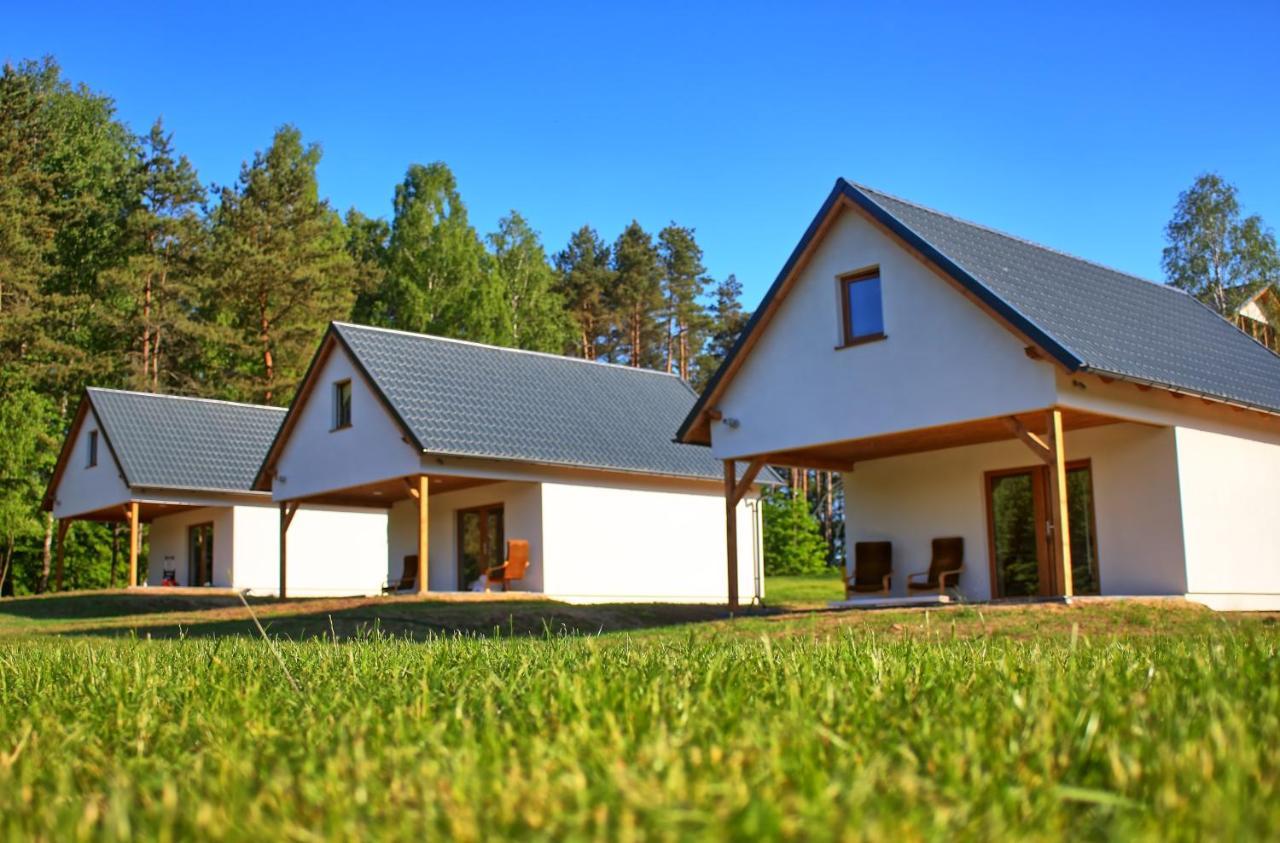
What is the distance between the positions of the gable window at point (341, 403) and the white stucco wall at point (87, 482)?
8.89 m

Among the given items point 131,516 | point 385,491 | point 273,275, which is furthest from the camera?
point 273,275

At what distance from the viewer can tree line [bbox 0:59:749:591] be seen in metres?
42.8

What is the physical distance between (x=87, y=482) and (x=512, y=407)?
52.2 feet

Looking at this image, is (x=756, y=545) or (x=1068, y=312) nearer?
(x=1068, y=312)

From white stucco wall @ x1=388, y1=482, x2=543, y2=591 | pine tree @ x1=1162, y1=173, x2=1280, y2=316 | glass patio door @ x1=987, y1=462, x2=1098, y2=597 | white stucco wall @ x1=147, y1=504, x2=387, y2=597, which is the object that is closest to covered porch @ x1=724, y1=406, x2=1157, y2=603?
glass patio door @ x1=987, y1=462, x2=1098, y2=597

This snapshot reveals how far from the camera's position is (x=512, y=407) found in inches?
1048

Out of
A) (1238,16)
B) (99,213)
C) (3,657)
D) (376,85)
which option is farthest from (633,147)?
(3,657)

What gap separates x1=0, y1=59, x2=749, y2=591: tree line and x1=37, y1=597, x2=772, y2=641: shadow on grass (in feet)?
71.8

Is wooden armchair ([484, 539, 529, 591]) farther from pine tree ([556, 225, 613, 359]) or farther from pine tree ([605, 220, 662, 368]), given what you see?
pine tree ([605, 220, 662, 368])

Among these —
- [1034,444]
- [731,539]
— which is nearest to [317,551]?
[731,539]

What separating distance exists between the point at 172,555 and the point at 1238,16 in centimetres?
3221

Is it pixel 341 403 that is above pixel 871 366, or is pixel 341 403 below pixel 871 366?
above

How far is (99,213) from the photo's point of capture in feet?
157

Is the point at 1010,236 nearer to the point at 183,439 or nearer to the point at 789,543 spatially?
the point at 183,439
